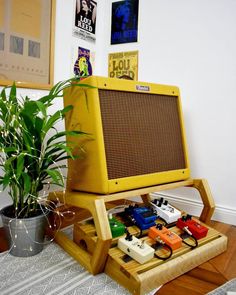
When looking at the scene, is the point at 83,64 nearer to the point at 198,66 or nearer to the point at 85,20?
the point at 85,20

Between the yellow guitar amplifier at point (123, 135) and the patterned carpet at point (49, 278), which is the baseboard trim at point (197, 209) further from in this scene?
the patterned carpet at point (49, 278)

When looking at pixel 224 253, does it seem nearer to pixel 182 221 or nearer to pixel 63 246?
pixel 182 221

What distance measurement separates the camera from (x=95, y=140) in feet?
2.89

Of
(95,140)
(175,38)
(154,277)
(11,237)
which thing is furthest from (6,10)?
(154,277)

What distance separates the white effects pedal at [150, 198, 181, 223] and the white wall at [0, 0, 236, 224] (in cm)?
38

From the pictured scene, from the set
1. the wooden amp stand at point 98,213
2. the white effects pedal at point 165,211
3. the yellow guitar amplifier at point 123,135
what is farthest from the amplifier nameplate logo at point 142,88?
the white effects pedal at point 165,211

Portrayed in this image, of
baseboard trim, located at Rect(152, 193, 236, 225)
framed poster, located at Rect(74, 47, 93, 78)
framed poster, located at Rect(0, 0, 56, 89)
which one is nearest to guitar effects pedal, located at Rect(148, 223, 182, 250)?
baseboard trim, located at Rect(152, 193, 236, 225)

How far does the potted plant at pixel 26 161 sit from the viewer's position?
2.78 feet

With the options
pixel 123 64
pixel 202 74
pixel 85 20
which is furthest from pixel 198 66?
pixel 85 20

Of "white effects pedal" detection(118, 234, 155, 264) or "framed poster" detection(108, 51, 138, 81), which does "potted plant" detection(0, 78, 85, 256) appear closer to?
"white effects pedal" detection(118, 234, 155, 264)

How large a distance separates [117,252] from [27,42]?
103 cm

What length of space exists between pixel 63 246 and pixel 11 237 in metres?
0.20

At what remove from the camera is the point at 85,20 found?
60.2 inches

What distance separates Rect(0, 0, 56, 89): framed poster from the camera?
1136 mm
